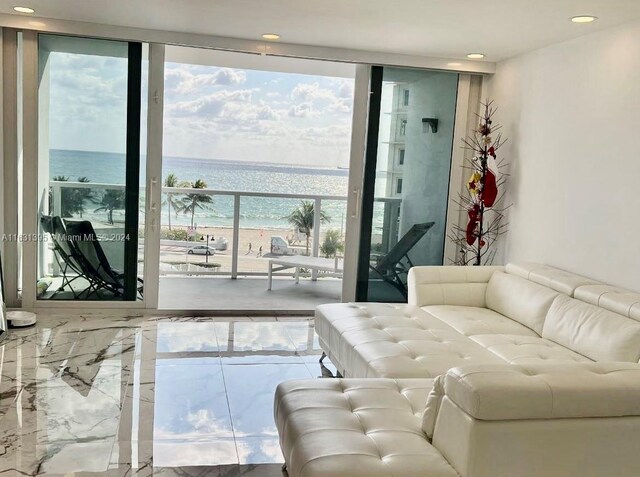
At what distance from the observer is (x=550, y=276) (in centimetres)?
409

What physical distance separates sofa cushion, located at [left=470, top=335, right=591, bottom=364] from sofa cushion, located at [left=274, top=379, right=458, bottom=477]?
2.47ft

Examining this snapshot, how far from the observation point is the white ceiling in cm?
371

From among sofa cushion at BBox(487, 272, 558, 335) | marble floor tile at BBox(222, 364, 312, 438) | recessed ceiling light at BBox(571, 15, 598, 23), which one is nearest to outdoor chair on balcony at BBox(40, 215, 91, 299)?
marble floor tile at BBox(222, 364, 312, 438)

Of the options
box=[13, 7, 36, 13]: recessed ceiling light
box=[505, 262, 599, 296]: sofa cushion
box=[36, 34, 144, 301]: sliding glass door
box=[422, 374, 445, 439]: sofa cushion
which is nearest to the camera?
box=[422, 374, 445, 439]: sofa cushion

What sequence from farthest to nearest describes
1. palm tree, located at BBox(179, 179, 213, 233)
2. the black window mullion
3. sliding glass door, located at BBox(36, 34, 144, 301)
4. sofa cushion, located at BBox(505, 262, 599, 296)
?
palm tree, located at BBox(179, 179, 213, 233), the black window mullion, sliding glass door, located at BBox(36, 34, 144, 301), sofa cushion, located at BBox(505, 262, 599, 296)

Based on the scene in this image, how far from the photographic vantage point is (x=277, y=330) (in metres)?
5.21

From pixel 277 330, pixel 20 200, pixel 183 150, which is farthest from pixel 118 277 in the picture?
pixel 183 150

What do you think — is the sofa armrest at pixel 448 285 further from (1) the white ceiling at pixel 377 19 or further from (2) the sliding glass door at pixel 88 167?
(2) the sliding glass door at pixel 88 167

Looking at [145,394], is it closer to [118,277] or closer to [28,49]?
[118,277]

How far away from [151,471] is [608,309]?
2522 mm

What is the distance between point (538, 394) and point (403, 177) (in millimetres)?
3799

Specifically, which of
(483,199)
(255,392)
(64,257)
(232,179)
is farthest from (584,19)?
(232,179)

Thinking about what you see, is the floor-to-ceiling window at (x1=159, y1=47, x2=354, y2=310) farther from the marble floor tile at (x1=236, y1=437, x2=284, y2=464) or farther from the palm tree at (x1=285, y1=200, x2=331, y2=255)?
the marble floor tile at (x1=236, y1=437, x2=284, y2=464)

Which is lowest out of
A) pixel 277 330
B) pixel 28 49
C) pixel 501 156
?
pixel 277 330
